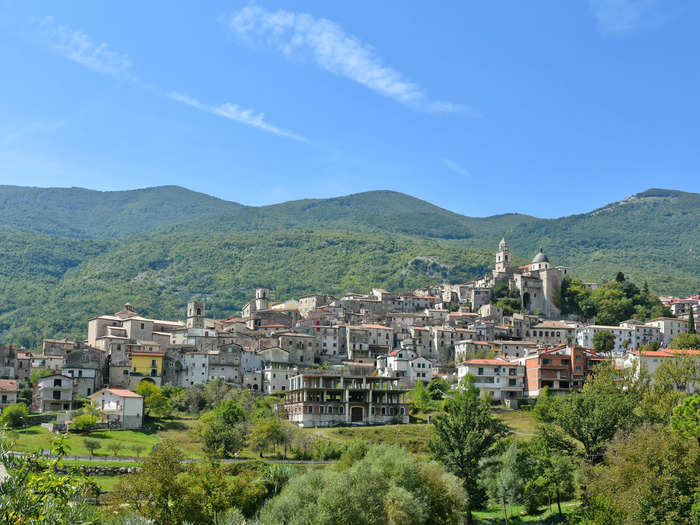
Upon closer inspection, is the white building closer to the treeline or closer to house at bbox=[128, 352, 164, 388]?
the treeline

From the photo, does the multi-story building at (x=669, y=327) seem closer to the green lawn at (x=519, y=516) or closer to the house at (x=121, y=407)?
the green lawn at (x=519, y=516)

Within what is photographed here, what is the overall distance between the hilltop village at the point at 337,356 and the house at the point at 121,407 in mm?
107

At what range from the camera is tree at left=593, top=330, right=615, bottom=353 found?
376 ft

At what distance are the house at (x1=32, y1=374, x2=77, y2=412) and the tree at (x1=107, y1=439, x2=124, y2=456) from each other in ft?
53.3

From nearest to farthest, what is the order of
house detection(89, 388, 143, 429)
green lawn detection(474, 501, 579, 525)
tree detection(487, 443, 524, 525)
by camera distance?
1. green lawn detection(474, 501, 579, 525)
2. tree detection(487, 443, 524, 525)
3. house detection(89, 388, 143, 429)

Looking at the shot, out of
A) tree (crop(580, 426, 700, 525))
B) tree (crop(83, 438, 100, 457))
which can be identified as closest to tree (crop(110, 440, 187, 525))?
tree (crop(580, 426, 700, 525))

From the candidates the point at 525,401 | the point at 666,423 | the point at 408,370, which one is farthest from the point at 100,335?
the point at 666,423

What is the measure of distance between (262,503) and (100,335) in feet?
220

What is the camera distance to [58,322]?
6649 inches

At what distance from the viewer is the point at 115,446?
65.6 meters

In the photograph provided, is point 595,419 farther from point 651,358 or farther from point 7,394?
point 7,394

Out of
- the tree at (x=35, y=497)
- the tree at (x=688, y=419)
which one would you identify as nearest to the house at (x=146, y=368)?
the tree at (x=688, y=419)

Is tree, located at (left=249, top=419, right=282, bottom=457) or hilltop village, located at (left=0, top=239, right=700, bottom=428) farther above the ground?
hilltop village, located at (left=0, top=239, right=700, bottom=428)

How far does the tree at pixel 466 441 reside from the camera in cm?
5841
